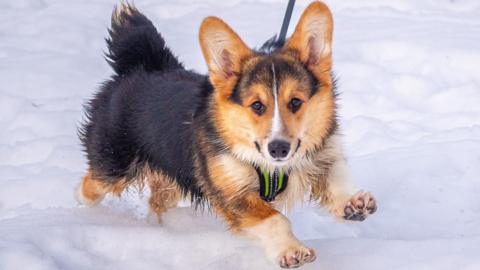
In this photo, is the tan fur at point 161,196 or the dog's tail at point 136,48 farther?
the tan fur at point 161,196

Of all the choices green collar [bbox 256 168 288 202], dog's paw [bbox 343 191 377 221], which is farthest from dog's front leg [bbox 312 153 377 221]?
green collar [bbox 256 168 288 202]

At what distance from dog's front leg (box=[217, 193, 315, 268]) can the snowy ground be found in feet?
0.73

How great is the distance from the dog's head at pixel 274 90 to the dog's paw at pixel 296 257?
1.34 ft

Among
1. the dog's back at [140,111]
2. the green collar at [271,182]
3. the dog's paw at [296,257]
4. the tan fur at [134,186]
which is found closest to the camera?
the dog's paw at [296,257]

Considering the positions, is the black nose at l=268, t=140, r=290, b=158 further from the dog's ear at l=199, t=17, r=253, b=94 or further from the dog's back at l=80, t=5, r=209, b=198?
the dog's back at l=80, t=5, r=209, b=198

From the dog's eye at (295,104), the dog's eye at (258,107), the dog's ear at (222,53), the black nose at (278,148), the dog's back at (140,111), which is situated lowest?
the dog's back at (140,111)

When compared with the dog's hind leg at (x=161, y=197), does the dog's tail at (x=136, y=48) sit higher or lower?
higher

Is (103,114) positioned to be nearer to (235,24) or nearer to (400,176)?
(400,176)

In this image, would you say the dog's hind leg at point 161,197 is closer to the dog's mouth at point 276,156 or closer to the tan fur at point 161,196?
the tan fur at point 161,196

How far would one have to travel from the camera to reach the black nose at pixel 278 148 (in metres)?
3.72

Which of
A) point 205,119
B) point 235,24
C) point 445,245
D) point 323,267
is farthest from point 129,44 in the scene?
point 235,24

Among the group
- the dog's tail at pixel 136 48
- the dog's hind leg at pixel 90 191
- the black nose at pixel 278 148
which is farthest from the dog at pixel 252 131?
the dog's hind leg at pixel 90 191

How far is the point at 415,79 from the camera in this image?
22.0 feet

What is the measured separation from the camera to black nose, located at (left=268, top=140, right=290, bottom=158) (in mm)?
3717
